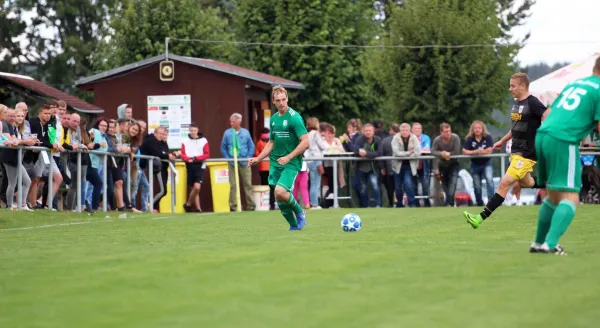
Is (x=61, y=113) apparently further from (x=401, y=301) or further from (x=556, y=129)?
(x=401, y=301)

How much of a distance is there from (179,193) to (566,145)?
20.3 meters

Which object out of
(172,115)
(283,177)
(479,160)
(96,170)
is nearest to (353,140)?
(479,160)

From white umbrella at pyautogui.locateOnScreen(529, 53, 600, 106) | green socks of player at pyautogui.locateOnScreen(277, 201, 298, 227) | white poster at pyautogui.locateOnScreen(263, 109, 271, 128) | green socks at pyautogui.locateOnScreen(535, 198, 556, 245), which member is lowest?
green socks of player at pyautogui.locateOnScreen(277, 201, 298, 227)

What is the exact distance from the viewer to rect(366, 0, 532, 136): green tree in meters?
41.1

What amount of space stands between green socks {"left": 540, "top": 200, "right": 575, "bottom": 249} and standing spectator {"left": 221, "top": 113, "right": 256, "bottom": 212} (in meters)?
19.2

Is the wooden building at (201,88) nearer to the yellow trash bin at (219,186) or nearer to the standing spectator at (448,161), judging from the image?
the yellow trash bin at (219,186)

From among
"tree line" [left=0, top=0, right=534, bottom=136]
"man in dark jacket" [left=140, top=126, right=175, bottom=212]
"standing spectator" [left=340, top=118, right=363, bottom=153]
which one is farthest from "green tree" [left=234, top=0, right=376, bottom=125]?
"man in dark jacket" [left=140, top=126, right=175, bottom=212]

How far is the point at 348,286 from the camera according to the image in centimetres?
866

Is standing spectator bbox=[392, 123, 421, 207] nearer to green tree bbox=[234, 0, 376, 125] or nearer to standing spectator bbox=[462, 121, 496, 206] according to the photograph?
standing spectator bbox=[462, 121, 496, 206]

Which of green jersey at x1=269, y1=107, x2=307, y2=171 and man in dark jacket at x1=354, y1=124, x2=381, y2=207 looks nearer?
green jersey at x1=269, y1=107, x2=307, y2=171

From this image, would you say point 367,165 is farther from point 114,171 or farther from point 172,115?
point 114,171

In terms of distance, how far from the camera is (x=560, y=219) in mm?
10812

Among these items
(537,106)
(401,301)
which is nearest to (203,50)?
(537,106)

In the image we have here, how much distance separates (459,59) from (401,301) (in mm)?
33811
